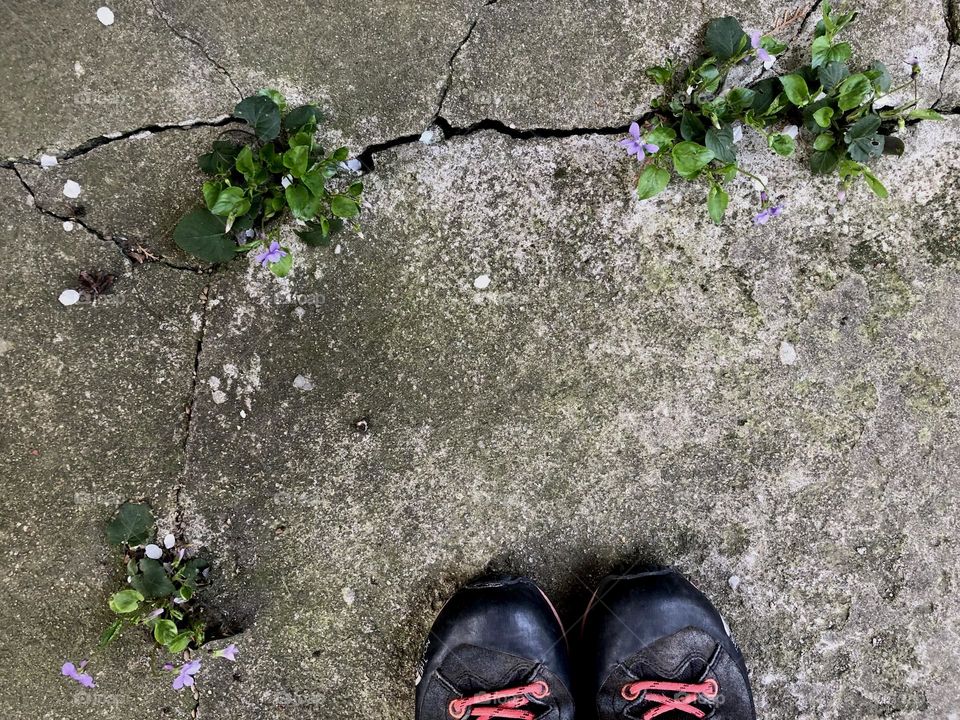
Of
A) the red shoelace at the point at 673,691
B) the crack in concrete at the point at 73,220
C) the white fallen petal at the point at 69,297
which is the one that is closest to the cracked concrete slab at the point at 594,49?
the crack in concrete at the point at 73,220

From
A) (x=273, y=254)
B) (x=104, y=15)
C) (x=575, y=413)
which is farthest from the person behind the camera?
(x=575, y=413)

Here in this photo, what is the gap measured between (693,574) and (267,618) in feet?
3.85

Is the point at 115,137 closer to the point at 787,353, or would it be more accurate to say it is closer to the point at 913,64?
the point at 787,353

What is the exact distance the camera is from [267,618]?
1.78m

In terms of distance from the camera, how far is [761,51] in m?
1.67

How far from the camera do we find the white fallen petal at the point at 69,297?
1.69 meters

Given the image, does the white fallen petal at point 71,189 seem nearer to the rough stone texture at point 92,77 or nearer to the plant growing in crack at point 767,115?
the rough stone texture at point 92,77

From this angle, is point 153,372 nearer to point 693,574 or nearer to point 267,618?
point 267,618

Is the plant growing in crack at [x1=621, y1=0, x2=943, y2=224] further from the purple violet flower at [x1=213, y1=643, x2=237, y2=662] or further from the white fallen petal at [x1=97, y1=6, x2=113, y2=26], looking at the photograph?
the purple violet flower at [x1=213, y1=643, x2=237, y2=662]

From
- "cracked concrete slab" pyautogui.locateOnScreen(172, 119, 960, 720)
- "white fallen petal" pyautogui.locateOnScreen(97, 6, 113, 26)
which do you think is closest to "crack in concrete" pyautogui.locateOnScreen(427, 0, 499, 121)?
"cracked concrete slab" pyautogui.locateOnScreen(172, 119, 960, 720)

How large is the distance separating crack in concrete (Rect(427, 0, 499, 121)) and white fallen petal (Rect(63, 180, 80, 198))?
0.92m

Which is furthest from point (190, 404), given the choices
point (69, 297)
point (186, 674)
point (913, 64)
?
point (913, 64)

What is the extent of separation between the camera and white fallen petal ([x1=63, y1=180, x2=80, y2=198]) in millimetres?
1692

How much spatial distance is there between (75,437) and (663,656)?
1.67 meters
